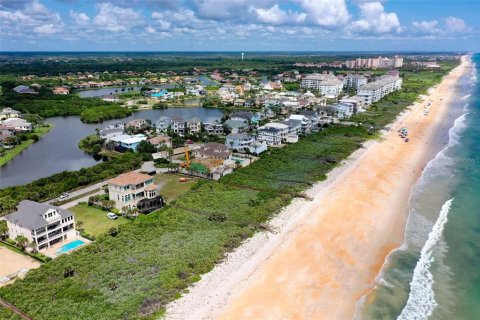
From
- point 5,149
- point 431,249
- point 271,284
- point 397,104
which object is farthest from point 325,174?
point 397,104

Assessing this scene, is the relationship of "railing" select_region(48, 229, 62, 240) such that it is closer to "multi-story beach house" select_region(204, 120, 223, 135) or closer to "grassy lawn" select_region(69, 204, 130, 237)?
"grassy lawn" select_region(69, 204, 130, 237)

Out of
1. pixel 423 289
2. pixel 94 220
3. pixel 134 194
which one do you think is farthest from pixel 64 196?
pixel 423 289

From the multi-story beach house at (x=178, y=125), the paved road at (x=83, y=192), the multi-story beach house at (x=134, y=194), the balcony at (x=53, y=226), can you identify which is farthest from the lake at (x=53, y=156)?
the balcony at (x=53, y=226)

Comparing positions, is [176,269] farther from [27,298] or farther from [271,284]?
[27,298]

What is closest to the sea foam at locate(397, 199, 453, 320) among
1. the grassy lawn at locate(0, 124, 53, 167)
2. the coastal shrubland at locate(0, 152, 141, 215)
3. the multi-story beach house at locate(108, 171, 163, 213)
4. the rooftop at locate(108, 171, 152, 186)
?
the multi-story beach house at locate(108, 171, 163, 213)

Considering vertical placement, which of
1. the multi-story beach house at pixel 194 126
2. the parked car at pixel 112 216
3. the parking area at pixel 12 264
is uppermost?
the multi-story beach house at pixel 194 126

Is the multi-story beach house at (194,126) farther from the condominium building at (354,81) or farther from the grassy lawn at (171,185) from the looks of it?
the condominium building at (354,81)
